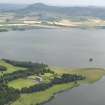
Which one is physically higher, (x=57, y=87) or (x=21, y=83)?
A: (x=21, y=83)

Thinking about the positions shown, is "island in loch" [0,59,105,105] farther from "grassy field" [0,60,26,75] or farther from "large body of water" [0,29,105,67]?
"large body of water" [0,29,105,67]

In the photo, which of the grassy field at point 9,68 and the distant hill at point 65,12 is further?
the distant hill at point 65,12

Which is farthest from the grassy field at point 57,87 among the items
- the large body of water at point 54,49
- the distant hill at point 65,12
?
the distant hill at point 65,12

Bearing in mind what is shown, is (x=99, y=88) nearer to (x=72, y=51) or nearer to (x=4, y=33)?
(x=72, y=51)

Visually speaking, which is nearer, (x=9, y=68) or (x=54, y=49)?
(x=9, y=68)

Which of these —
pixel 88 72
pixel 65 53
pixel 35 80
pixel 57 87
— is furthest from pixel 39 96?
pixel 65 53

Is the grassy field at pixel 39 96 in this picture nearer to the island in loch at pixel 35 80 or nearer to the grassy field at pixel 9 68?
the island in loch at pixel 35 80

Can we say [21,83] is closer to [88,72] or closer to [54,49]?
[88,72]

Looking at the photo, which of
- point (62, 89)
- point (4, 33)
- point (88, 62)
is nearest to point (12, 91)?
point (62, 89)
